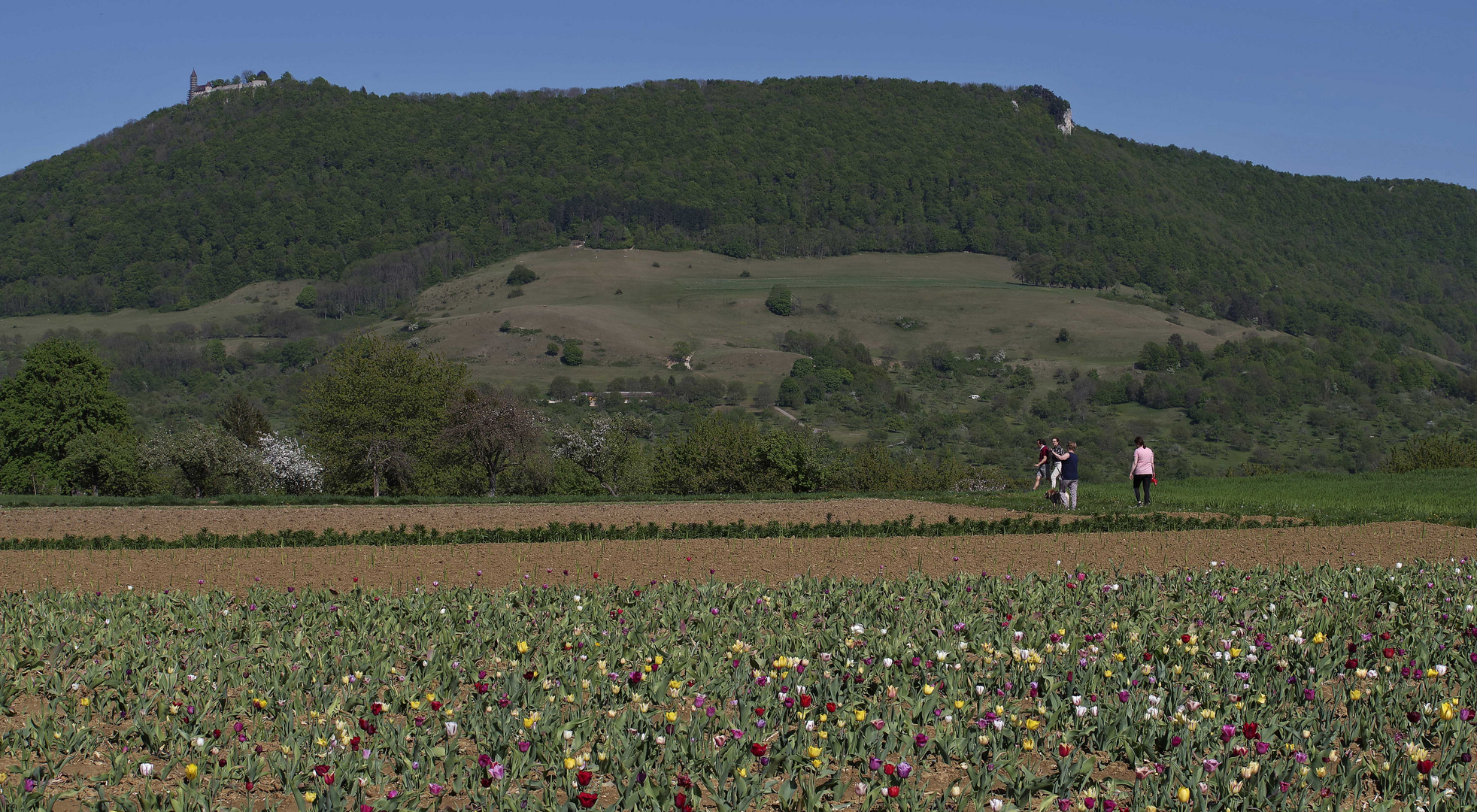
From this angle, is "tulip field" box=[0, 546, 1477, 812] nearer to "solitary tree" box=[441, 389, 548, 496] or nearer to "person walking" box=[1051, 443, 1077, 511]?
"person walking" box=[1051, 443, 1077, 511]

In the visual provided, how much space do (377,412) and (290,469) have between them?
78.8 ft

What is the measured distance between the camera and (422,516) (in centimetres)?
2822

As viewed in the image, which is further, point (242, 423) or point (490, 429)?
point (242, 423)

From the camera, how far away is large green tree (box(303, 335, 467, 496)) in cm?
5122

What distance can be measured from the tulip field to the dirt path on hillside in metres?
3.84

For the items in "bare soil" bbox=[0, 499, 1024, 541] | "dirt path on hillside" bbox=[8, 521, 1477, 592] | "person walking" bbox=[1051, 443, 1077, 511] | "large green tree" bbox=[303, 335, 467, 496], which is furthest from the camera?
"large green tree" bbox=[303, 335, 467, 496]

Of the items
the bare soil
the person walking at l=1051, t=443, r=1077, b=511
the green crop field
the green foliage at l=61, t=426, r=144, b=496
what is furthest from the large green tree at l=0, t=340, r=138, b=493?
the person walking at l=1051, t=443, r=1077, b=511

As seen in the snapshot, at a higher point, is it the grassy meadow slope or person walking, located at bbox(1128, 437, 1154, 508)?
the grassy meadow slope

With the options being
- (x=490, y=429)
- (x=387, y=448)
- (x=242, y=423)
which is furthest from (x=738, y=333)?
(x=490, y=429)

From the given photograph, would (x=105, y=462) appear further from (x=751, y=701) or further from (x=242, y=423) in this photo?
(x=751, y=701)

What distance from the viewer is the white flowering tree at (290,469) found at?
7144 centimetres

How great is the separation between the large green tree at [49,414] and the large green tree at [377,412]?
14.2 meters

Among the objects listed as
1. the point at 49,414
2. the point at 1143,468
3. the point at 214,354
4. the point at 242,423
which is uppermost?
the point at 214,354

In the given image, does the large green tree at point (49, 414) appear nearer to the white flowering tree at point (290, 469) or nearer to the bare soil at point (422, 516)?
the white flowering tree at point (290, 469)
